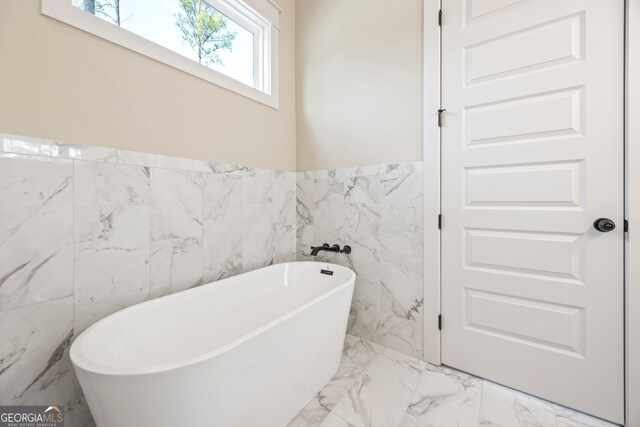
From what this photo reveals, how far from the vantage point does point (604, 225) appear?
1203 mm

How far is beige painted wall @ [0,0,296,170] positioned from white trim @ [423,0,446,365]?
1261 millimetres

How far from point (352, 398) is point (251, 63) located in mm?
2477

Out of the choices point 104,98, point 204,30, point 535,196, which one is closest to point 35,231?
point 104,98

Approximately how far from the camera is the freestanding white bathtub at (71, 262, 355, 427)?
75 centimetres

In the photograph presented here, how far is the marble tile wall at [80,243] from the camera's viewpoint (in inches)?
40.5

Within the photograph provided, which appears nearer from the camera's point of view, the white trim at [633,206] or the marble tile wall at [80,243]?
the marble tile wall at [80,243]

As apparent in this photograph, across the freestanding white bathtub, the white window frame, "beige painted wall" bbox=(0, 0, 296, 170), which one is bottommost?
the freestanding white bathtub

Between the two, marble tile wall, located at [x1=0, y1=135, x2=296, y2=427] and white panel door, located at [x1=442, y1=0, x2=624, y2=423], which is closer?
marble tile wall, located at [x1=0, y1=135, x2=296, y2=427]

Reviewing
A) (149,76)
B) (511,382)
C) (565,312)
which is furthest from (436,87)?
(511,382)

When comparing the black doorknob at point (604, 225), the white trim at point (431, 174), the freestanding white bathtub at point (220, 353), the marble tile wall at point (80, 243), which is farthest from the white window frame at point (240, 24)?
the black doorknob at point (604, 225)

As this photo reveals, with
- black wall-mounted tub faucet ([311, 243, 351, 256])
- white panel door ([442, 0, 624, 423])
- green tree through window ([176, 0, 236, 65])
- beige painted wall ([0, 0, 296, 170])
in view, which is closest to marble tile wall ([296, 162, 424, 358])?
black wall-mounted tub faucet ([311, 243, 351, 256])

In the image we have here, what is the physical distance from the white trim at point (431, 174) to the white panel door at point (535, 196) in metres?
0.05

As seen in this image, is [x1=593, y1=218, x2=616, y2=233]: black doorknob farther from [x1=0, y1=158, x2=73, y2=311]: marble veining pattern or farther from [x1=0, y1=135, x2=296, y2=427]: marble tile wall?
[x1=0, y1=158, x2=73, y2=311]: marble veining pattern

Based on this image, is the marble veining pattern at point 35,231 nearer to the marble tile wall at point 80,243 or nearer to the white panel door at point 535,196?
the marble tile wall at point 80,243
